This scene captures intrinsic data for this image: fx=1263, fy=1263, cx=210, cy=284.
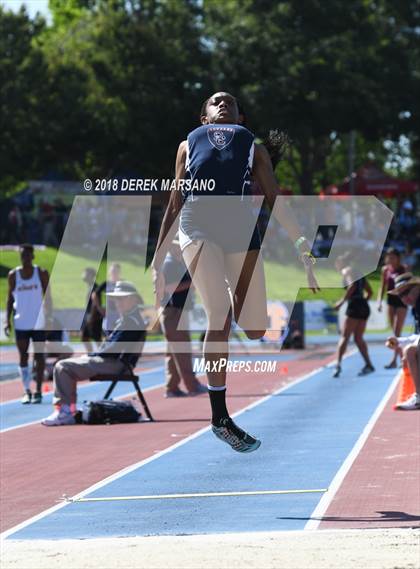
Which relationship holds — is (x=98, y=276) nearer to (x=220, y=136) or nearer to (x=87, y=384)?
(x=87, y=384)

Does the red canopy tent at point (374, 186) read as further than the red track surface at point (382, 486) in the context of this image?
Yes

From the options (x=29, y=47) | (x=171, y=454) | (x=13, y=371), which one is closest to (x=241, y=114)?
(x=171, y=454)

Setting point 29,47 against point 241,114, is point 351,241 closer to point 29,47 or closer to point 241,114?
point 29,47

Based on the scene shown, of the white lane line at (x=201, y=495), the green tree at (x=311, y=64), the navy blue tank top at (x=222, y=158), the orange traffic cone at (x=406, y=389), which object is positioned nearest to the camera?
the navy blue tank top at (x=222, y=158)

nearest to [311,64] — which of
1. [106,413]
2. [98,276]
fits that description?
[98,276]

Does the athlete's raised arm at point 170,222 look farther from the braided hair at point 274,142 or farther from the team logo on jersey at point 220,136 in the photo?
the braided hair at point 274,142

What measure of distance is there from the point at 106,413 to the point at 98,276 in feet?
75.3

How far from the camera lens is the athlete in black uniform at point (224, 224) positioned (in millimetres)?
7547

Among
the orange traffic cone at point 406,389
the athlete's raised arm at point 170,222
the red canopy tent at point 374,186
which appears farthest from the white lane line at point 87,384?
the red canopy tent at point 374,186

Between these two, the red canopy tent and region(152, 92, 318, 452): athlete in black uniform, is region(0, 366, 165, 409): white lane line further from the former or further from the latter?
the red canopy tent

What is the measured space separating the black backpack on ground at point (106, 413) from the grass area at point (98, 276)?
1900 centimetres

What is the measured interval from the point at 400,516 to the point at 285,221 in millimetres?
2094

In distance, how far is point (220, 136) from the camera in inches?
298

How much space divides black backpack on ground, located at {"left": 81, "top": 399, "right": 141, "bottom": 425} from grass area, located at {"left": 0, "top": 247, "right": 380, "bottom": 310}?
19.0 meters
